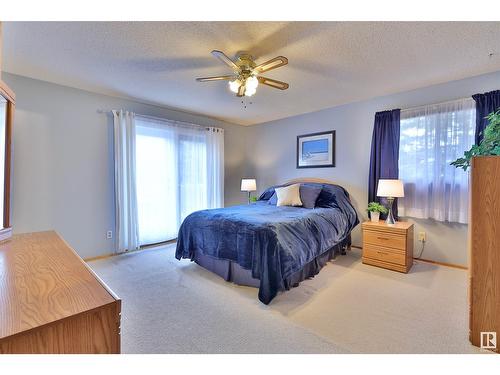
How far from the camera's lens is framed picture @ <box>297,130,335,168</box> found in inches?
159

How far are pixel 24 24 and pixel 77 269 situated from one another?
2.08 meters

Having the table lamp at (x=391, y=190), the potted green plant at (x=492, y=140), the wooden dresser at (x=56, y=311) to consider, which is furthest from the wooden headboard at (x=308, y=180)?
the wooden dresser at (x=56, y=311)

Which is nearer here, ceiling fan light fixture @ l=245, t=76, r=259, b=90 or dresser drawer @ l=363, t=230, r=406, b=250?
ceiling fan light fixture @ l=245, t=76, r=259, b=90

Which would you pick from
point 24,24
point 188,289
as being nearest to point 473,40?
point 188,289

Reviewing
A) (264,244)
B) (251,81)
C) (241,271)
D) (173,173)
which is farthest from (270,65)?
(173,173)

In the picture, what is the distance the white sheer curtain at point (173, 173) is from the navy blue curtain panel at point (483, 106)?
379cm

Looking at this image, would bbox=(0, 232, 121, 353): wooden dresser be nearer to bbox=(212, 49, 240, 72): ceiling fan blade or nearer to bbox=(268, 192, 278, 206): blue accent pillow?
bbox=(212, 49, 240, 72): ceiling fan blade

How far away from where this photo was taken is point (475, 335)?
5.24ft

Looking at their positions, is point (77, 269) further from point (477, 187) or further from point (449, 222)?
point (449, 222)

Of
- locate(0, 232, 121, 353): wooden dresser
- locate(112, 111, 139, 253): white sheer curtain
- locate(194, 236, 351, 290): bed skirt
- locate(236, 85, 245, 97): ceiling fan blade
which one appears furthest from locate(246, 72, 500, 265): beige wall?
locate(0, 232, 121, 353): wooden dresser

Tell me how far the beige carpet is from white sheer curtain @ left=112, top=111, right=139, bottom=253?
0.68 meters

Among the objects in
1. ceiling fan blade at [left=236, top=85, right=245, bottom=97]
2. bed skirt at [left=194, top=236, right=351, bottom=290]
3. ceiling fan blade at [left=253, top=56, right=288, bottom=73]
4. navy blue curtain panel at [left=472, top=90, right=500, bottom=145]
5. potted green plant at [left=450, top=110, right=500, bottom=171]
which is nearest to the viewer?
potted green plant at [left=450, top=110, right=500, bottom=171]

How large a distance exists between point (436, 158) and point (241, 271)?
9.22 feet

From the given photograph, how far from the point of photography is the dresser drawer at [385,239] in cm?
279
